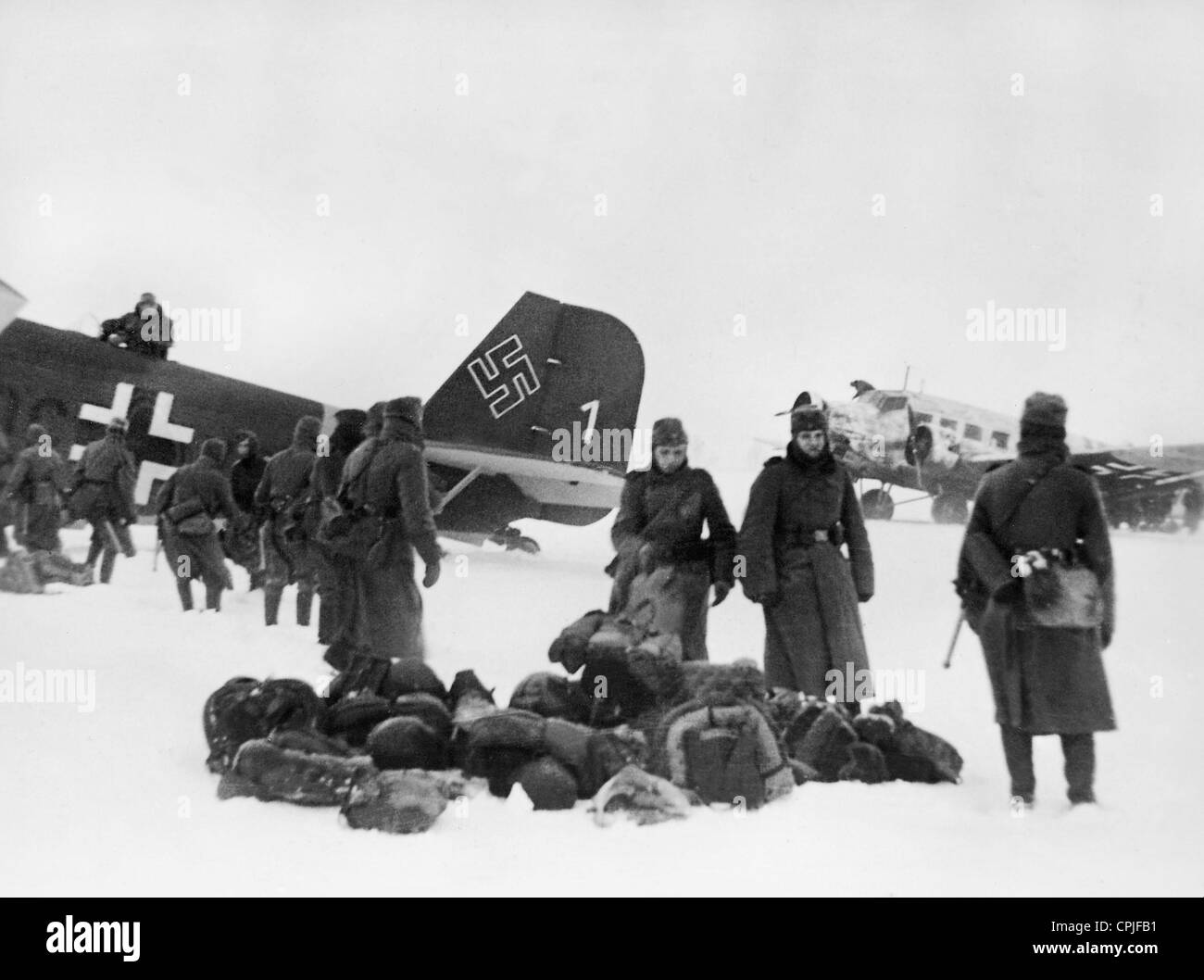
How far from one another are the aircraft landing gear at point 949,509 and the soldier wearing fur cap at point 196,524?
8.31ft

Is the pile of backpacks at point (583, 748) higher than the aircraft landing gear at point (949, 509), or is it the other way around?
the aircraft landing gear at point (949, 509)

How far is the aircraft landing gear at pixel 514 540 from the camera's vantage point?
382cm

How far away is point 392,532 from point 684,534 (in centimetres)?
93

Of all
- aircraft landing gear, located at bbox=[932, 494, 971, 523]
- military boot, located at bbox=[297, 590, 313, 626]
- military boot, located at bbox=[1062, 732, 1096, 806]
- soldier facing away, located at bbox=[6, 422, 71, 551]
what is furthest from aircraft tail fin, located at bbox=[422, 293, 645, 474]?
military boot, located at bbox=[1062, 732, 1096, 806]

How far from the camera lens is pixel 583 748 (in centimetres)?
274

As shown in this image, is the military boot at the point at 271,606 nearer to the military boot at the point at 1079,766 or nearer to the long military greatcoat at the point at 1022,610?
the long military greatcoat at the point at 1022,610

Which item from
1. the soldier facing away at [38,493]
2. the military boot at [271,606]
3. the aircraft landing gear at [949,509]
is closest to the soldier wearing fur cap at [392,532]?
the military boot at [271,606]

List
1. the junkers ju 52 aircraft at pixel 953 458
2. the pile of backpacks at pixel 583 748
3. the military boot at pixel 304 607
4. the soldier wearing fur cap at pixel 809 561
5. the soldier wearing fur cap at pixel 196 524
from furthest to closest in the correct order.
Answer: the soldier wearing fur cap at pixel 196 524
the military boot at pixel 304 607
the junkers ju 52 aircraft at pixel 953 458
the soldier wearing fur cap at pixel 809 561
the pile of backpacks at pixel 583 748

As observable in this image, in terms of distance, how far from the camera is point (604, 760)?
108 inches

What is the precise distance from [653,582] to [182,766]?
5.04 ft

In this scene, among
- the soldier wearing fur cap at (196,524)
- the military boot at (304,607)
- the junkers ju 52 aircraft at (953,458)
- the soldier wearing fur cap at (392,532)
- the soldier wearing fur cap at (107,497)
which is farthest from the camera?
the soldier wearing fur cap at (107,497)

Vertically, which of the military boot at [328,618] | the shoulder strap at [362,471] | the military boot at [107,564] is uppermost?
the shoulder strap at [362,471]

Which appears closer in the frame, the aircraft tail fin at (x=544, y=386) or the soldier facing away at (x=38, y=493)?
the soldier facing away at (x=38, y=493)

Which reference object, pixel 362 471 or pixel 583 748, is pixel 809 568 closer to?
pixel 583 748
